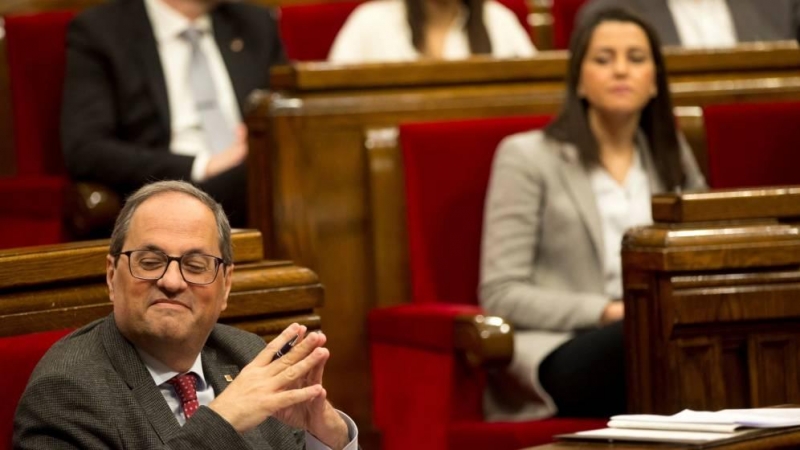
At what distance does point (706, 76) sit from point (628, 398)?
844mm

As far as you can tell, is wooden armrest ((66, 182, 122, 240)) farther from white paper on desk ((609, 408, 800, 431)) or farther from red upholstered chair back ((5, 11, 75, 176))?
white paper on desk ((609, 408, 800, 431))

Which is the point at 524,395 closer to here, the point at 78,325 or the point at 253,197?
the point at 253,197

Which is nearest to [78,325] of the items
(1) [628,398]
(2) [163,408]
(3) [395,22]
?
(2) [163,408]

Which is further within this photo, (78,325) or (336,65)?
(336,65)

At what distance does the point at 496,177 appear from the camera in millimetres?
2180

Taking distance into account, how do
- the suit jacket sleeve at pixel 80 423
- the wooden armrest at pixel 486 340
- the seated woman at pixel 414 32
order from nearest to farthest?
the suit jacket sleeve at pixel 80 423
the wooden armrest at pixel 486 340
the seated woman at pixel 414 32

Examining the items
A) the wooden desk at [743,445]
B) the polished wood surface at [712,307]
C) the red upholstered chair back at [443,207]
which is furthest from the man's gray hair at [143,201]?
the red upholstered chair back at [443,207]

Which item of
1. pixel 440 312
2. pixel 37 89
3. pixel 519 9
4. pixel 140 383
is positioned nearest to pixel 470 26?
pixel 519 9

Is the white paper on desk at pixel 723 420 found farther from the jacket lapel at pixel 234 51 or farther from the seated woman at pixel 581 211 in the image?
the jacket lapel at pixel 234 51

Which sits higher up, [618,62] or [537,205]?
[618,62]

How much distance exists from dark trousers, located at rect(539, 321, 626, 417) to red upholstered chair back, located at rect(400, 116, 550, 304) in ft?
0.81

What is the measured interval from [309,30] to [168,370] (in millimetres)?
1691

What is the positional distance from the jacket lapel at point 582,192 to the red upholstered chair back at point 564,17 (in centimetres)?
81

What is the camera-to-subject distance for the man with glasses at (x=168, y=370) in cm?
117
